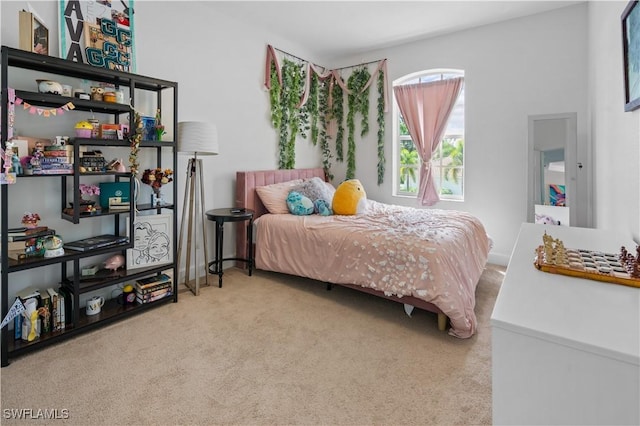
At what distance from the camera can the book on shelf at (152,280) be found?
8.83 feet

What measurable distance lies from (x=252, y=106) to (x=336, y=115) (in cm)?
158

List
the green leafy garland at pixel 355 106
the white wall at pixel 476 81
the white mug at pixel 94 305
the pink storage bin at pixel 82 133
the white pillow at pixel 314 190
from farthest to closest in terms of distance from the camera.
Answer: the green leafy garland at pixel 355 106 → the white pillow at pixel 314 190 → the white wall at pixel 476 81 → the white mug at pixel 94 305 → the pink storage bin at pixel 82 133

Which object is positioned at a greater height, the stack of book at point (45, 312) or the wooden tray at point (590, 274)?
the wooden tray at point (590, 274)

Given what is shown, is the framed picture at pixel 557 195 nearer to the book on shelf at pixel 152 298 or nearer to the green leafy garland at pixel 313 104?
the green leafy garland at pixel 313 104

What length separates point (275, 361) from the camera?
1986 millimetres

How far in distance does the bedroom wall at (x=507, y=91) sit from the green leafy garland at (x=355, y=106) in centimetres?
76

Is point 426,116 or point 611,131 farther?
point 426,116

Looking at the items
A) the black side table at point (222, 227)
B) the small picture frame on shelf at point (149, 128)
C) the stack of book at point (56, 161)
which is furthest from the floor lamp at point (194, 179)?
the stack of book at point (56, 161)

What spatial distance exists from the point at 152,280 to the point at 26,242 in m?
0.90

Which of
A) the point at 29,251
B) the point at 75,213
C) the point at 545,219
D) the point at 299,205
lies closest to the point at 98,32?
the point at 75,213

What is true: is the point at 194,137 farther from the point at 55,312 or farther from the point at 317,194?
the point at 55,312

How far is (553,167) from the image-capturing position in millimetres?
3398

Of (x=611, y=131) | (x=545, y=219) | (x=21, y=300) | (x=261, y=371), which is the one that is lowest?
(x=261, y=371)

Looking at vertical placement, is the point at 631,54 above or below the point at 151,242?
above
